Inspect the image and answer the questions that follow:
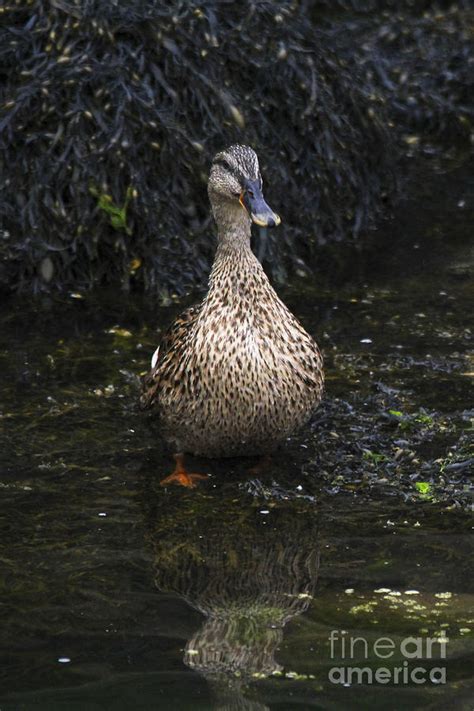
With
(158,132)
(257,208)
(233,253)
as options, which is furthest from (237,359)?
(158,132)

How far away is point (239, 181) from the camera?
6004mm

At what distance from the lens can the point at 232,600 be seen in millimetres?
5129

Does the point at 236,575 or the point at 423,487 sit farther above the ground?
the point at 423,487

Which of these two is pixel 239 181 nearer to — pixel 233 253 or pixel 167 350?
pixel 233 253

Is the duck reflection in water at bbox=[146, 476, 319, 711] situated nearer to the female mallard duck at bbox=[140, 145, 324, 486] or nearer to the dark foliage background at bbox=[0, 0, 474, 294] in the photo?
the female mallard duck at bbox=[140, 145, 324, 486]

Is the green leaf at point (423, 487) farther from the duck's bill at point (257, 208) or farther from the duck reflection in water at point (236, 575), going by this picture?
the duck's bill at point (257, 208)

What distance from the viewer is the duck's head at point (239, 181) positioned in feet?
19.5

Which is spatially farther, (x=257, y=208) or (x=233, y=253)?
(x=233, y=253)

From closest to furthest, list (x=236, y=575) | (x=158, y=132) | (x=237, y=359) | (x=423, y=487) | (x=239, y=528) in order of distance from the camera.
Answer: (x=236, y=575) → (x=239, y=528) → (x=237, y=359) → (x=423, y=487) → (x=158, y=132)

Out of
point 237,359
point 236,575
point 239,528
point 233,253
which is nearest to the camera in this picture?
point 236,575

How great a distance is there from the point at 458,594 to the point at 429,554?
0.36 metres

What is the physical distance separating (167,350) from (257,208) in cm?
84

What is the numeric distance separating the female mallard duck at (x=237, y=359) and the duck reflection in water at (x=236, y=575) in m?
0.30

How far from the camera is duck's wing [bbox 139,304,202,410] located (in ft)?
20.2
